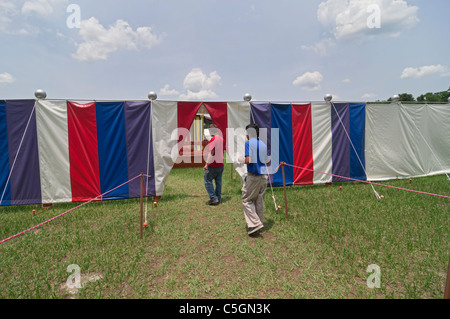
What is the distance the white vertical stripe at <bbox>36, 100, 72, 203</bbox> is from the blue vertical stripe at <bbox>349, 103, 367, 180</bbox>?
753 centimetres

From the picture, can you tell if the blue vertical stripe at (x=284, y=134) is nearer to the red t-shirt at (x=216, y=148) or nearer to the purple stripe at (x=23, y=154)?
the red t-shirt at (x=216, y=148)

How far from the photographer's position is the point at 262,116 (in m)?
5.57

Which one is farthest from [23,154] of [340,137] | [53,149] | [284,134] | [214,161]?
[340,137]

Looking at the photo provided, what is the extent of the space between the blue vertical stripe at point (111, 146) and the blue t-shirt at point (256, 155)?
3.29 meters

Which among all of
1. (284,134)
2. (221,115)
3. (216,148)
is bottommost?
(216,148)

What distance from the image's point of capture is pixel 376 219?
141 inches

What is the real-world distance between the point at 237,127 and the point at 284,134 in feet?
4.48

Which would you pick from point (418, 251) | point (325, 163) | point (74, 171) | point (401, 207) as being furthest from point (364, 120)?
point (74, 171)

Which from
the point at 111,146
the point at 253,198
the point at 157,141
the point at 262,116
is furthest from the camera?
the point at 262,116

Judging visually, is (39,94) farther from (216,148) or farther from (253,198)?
(253,198)

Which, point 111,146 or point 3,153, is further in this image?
point 111,146

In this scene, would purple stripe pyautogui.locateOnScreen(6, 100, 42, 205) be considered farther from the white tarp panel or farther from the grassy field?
the white tarp panel

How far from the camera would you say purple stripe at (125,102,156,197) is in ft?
16.2

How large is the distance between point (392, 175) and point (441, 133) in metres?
2.58
